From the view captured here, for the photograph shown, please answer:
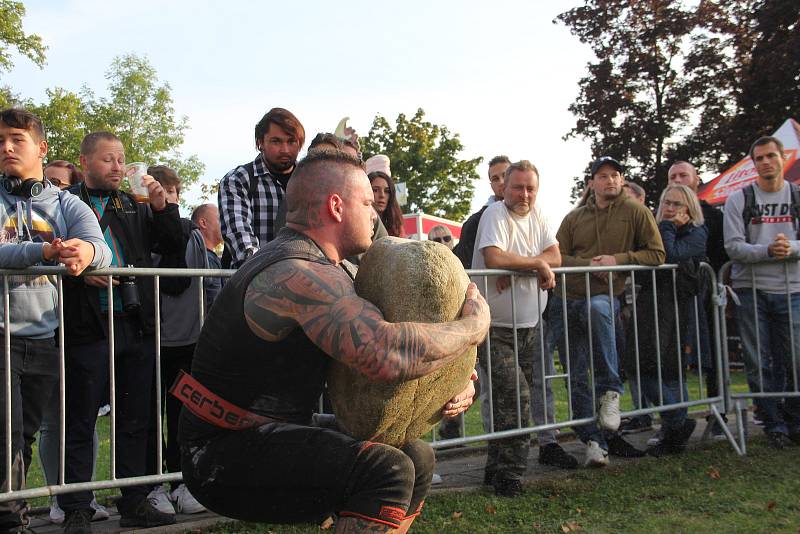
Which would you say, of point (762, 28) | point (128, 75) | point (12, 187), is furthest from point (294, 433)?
point (128, 75)

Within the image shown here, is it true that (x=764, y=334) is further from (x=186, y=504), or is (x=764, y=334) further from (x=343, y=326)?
(x=343, y=326)

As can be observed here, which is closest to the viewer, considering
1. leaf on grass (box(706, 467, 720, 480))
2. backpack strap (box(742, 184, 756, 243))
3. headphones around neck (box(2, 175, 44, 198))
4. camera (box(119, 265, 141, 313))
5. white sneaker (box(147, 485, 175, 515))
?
headphones around neck (box(2, 175, 44, 198))

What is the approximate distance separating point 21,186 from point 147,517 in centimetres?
198

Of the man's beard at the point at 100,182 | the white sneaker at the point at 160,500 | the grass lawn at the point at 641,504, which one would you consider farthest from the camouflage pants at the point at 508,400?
the man's beard at the point at 100,182

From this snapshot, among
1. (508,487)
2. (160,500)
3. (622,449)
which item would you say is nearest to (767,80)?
(622,449)

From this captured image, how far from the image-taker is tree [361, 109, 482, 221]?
4212 centimetres

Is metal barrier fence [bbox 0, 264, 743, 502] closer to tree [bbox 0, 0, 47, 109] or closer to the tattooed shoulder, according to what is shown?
the tattooed shoulder

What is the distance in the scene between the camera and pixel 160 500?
4.79 metres

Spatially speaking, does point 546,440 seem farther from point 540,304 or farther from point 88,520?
point 88,520

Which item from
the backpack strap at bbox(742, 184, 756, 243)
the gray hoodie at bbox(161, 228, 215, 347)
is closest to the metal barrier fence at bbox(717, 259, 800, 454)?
the backpack strap at bbox(742, 184, 756, 243)

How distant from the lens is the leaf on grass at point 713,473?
18.2ft

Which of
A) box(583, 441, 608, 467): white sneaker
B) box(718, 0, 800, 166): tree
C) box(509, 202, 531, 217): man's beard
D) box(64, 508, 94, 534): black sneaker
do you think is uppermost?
box(718, 0, 800, 166): tree

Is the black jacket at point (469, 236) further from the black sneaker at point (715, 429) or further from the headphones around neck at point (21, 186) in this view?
the headphones around neck at point (21, 186)

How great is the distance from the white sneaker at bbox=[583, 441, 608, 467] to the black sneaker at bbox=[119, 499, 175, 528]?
3034mm
